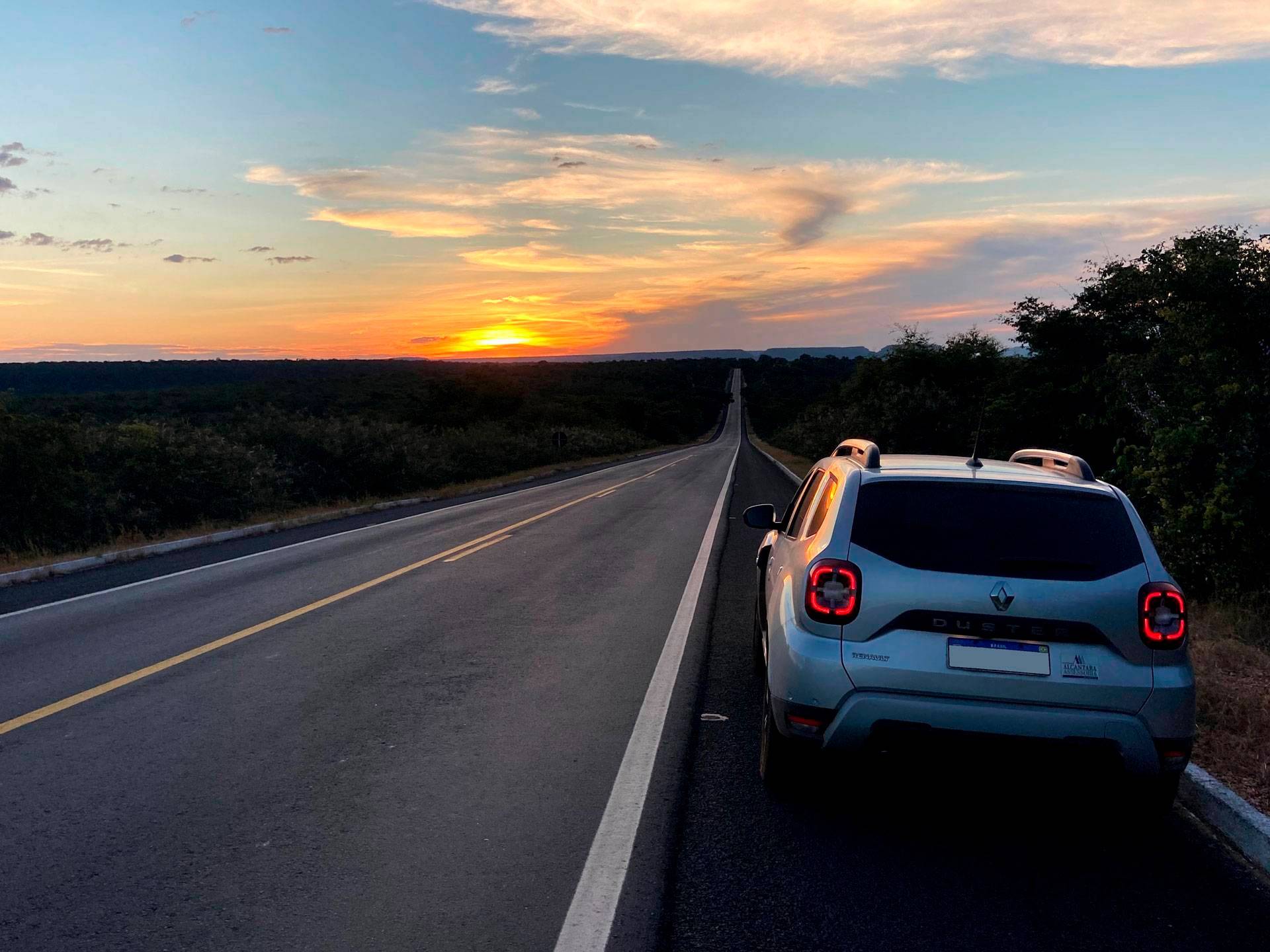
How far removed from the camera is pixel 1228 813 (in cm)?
448

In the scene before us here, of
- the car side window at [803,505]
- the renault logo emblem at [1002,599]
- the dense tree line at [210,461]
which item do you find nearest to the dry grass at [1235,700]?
the renault logo emblem at [1002,599]

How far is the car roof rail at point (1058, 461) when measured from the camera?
4.92 metres

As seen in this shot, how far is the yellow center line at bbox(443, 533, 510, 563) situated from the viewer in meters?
13.7

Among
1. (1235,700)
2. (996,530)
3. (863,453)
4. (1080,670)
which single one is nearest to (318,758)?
(863,453)

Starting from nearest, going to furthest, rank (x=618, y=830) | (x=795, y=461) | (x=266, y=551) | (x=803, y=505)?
(x=618, y=830), (x=803, y=505), (x=266, y=551), (x=795, y=461)

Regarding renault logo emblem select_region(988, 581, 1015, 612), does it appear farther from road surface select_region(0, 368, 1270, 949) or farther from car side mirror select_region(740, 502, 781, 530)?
car side mirror select_region(740, 502, 781, 530)

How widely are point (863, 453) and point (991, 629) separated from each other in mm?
1387

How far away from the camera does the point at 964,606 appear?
14.0 ft

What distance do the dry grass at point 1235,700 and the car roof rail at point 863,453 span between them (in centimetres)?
236

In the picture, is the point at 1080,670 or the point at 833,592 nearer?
the point at 1080,670

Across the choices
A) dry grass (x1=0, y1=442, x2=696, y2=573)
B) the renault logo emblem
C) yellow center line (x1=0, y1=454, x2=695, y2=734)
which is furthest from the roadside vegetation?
dry grass (x1=0, y1=442, x2=696, y2=573)

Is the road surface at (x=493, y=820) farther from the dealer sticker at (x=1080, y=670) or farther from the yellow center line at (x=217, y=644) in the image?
the dealer sticker at (x=1080, y=670)

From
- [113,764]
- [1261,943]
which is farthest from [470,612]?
[1261,943]

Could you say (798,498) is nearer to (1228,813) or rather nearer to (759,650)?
(759,650)
